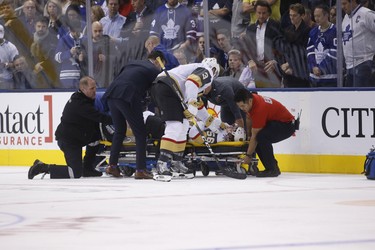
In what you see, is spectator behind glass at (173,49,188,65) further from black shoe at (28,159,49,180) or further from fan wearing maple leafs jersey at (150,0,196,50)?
black shoe at (28,159,49,180)

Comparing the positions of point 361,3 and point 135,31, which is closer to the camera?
point 361,3

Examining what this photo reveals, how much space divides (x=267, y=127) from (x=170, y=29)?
251cm

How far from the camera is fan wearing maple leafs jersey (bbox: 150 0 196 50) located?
15.5 meters

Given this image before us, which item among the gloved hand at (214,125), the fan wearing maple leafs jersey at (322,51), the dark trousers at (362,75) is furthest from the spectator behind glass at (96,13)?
the dark trousers at (362,75)

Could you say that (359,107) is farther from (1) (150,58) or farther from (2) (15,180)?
(2) (15,180)

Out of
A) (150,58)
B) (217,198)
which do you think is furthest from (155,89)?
(217,198)

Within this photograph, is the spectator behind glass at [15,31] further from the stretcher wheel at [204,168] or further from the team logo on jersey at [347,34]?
the team logo on jersey at [347,34]

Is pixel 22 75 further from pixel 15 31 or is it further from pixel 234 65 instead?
pixel 234 65

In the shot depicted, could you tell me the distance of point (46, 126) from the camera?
16578mm

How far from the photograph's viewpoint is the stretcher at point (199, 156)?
13.9 metres

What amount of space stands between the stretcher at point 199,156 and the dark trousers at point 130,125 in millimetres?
372

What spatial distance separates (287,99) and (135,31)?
8.36 ft

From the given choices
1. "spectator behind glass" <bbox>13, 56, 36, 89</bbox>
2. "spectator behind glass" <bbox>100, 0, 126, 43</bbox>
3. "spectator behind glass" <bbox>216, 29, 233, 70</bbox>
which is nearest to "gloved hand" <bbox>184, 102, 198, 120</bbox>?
"spectator behind glass" <bbox>216, 29, 233, 70</bbox>

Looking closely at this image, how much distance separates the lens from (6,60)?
17422mm
